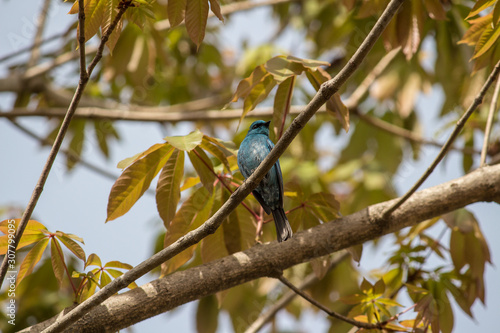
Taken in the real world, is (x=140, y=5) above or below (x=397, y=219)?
above

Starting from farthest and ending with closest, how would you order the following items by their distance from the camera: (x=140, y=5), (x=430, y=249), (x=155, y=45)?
(x=155, y=45)
(x=430, y=249)
(x=140, y=5)

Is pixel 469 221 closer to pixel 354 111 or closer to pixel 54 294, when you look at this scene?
pixel 354 111

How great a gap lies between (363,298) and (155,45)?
3.47 metres

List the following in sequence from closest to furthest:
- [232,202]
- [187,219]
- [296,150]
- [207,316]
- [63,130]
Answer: [63,130]
[232,202]
[187,219]
[207,316]
[296,150]

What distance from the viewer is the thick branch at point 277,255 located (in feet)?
7.12

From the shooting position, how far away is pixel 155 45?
16.1ft

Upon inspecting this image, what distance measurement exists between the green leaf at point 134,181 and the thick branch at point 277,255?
1.35 ft

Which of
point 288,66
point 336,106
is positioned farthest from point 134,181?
point 336,106

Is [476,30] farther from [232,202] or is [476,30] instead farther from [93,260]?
[93,260]

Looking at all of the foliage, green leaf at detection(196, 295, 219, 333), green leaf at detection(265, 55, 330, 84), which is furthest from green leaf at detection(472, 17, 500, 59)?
green leaf at detection(196, 295, 219, 333)

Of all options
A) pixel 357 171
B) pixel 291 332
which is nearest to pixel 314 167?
pixel 357 171

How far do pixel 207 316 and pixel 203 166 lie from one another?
210 centimetres

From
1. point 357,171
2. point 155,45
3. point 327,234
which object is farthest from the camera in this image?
point 357,171

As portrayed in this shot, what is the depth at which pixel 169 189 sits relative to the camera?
2398mm
